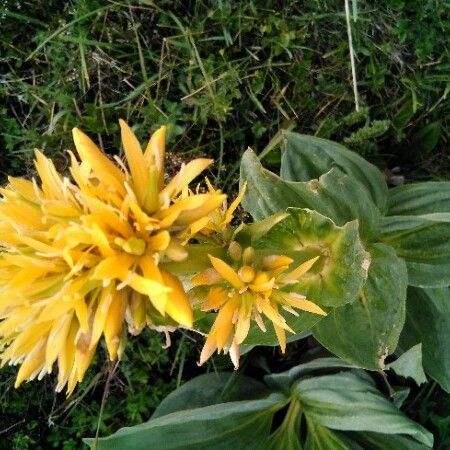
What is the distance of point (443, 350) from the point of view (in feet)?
6.49

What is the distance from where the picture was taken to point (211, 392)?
2.21 metres

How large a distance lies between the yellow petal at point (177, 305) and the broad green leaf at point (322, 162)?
35.1 inches

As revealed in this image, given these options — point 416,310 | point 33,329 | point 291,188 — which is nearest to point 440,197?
point 416,310

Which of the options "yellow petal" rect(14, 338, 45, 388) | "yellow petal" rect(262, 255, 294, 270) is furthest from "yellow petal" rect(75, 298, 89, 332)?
"yellow petal" rect(262, 255, 294, 270)

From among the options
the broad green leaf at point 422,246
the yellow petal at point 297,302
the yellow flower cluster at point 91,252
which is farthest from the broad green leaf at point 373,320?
the yellow flower cluster at point 91,252

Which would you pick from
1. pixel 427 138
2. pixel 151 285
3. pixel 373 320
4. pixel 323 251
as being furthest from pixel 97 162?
pixel 427 138

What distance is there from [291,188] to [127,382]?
1.00 m

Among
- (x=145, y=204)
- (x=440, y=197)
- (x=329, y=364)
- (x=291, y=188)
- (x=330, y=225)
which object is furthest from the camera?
(x=329, y=364)

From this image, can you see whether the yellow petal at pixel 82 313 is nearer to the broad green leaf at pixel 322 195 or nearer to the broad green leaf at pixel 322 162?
the broad green leaf at pixel 322 195

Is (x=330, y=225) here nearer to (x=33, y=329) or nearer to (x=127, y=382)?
(x=33, y=329)

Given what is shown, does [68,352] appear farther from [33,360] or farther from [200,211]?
[200,211]

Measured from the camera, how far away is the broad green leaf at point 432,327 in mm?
1956

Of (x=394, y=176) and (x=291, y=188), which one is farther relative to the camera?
(x=394, y=176)

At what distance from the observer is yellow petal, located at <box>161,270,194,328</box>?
39.5 inches
